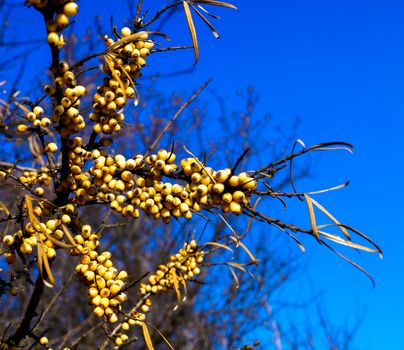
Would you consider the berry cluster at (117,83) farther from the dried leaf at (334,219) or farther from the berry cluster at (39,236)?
the dried leaf at (334,219)

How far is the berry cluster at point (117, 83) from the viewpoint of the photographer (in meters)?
1.20

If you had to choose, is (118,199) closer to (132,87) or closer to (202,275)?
(132,87)

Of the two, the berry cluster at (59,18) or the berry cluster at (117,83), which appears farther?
the berry cluster at (117,83)

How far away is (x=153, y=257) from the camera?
8258mm

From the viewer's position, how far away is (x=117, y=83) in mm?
1207

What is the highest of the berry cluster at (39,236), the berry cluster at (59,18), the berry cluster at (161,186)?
the berry cluster at (59,18)

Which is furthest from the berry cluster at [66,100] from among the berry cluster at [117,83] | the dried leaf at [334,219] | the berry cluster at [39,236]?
the dried leaf at [334,219]

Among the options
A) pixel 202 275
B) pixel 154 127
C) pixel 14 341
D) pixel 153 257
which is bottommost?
pixel 14 341

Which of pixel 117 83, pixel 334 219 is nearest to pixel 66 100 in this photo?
pixel 117 83

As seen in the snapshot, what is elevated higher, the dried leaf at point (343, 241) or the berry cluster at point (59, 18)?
the berry cluster at point (59, 18)

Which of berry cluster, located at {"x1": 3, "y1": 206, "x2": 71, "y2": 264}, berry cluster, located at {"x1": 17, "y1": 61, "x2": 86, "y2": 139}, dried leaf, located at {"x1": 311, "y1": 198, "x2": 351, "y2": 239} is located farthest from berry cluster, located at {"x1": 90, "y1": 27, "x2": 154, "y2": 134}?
dried leaf, located at {"x1": 311, "y1": 198, "x2": 351, "y2": 239}

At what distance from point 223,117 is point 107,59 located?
7098 millimetres

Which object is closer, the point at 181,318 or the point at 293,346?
the point at 293,346

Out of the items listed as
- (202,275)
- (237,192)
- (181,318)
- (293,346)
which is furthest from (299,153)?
(181,318)
